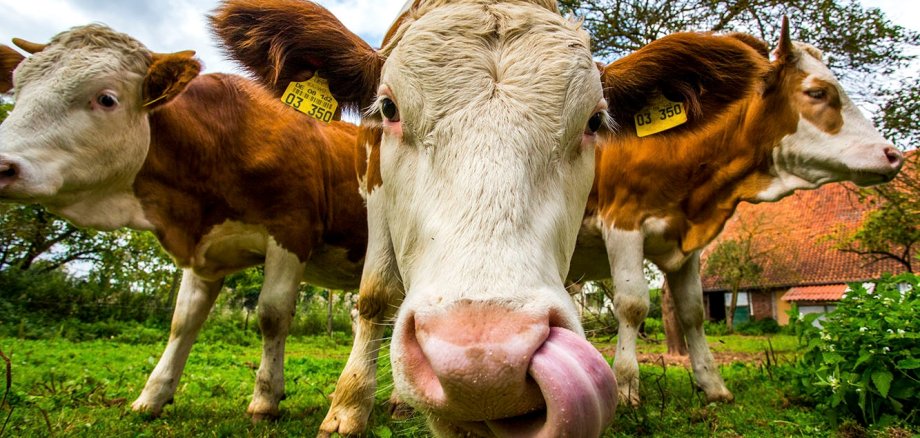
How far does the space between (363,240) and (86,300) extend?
16.3m

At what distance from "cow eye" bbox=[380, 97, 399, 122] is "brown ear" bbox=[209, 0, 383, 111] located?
722 millimetres

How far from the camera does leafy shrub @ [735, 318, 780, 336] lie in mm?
28653

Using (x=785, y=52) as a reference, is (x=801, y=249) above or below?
above

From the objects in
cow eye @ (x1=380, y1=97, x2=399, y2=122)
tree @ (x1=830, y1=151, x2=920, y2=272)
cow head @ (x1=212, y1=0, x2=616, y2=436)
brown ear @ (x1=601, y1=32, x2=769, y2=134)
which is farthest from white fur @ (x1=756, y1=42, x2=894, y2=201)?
cow eye @ (x1=380, y1=97, x2=399, y2=122)

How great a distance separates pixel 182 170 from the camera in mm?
4074

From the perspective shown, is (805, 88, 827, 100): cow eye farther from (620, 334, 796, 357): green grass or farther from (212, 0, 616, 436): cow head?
(620, 334, 796, 357): green grass

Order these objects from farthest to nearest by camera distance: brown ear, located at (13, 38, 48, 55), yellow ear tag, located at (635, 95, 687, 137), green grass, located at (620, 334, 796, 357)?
green grass, located at (620, 334, 796, 357) → brown ear, located at (13, 38, 48, 55) → yellow ear tag, located at (635, 95, 687, 137)

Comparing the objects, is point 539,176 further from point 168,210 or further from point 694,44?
point 168,210

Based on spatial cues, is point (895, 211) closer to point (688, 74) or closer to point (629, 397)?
point (629, 397)

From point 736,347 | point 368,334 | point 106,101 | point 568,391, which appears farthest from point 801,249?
point 568,391

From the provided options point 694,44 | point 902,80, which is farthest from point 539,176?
point 902,80

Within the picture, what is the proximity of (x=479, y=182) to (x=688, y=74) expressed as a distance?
6.66 feet

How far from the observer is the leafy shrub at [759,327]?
2865 cm

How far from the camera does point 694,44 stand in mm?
2896
